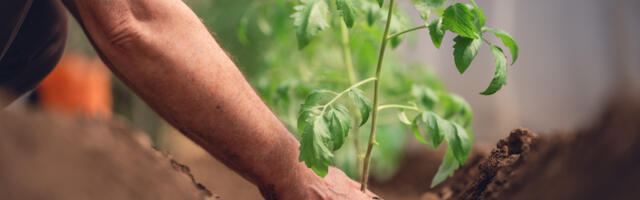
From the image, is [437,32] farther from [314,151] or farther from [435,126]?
[314,151]

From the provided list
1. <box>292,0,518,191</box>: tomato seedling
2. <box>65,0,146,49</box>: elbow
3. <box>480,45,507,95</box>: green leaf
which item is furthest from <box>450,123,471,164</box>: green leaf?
<box>65,0,146,49</box>: elbow

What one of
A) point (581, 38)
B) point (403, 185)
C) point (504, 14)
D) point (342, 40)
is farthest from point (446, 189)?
point (403, 185)

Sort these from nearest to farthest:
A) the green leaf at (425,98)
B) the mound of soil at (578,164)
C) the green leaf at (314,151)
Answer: the mound of soil at (578,164) < the green leaf at (314,151) < the green leaf at (425,98)

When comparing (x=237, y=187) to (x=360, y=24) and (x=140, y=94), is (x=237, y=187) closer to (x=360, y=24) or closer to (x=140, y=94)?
(x=360, y=24)

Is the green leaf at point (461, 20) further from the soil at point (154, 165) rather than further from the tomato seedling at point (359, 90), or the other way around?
the soil at point (154, 165)

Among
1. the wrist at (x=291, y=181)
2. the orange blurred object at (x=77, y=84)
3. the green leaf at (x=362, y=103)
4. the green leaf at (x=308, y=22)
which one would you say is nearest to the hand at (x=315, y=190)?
the wrist at (x=291, y=181)

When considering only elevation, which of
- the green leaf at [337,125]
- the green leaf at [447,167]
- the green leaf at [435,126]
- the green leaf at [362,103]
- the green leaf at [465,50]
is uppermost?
the green leaf at [465,50]
